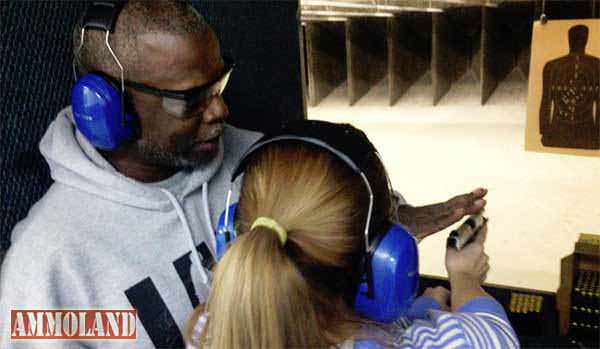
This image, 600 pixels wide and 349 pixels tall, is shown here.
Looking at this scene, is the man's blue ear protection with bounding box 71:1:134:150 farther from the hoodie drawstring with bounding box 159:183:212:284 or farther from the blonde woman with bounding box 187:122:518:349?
the blonde woman with bounding box 187:122:518:349

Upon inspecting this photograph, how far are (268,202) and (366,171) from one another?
5.2 inches

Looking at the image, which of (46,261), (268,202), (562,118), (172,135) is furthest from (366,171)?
(562,118)

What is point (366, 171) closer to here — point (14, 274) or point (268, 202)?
point (268, 202)

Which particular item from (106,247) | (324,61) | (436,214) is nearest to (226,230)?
(106,247)

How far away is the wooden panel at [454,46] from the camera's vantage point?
4.01 meters

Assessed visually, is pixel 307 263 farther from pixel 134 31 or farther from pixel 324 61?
pixel 324 61

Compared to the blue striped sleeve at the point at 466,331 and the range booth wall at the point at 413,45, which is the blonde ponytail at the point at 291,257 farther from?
the range booth wall at the point at 413,45

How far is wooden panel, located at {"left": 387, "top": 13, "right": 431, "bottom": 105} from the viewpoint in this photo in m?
4.15

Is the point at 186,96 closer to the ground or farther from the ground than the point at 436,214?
farther from the ground

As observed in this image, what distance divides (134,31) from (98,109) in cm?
16

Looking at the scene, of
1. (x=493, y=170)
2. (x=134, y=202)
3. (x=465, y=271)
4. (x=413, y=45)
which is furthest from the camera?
(x=413, y=45)

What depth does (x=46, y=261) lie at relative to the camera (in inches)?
35.2

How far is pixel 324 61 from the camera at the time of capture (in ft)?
14.4

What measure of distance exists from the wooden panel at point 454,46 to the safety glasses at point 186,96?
341 centimetres
